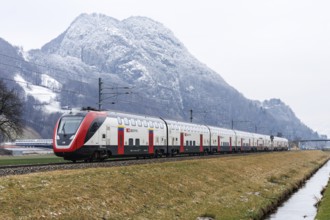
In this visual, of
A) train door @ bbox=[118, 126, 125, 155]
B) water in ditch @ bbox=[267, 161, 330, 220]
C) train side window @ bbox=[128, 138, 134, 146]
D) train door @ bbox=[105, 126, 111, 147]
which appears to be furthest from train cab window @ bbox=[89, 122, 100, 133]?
water in ditch @ bbox=[267, 161, 330, 220]

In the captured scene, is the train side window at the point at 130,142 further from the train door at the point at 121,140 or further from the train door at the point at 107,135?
the train door at the point at 107,135

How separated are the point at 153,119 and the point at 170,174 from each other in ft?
81.4

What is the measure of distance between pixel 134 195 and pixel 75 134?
53.2ft

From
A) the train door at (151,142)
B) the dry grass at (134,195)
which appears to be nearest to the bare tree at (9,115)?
the train door at (151,142)

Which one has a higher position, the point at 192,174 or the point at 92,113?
the point at 92,113

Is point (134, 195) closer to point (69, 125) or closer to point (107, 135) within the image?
point (69, 125)

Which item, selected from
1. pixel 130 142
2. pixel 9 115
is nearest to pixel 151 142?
pixel 130 142

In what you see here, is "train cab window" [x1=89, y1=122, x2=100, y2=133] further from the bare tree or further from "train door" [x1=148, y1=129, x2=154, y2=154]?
the bare tree

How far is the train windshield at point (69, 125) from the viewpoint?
42781 millimetres

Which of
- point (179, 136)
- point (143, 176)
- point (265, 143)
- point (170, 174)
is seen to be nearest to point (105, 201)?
point (143, 176)

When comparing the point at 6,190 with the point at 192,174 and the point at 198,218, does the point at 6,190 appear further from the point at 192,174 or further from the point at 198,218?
the point at 192,174

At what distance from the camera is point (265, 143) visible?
148625mm

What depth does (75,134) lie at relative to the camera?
138 feet

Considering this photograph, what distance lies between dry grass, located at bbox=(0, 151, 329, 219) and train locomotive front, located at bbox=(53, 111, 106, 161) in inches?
311
